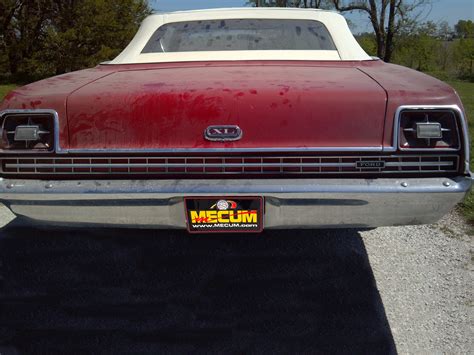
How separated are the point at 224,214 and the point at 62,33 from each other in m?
14.3

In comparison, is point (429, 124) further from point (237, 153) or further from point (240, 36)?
point (240, 36)

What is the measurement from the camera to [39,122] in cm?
251

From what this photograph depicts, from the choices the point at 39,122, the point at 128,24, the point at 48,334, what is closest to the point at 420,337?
the point at 48,334

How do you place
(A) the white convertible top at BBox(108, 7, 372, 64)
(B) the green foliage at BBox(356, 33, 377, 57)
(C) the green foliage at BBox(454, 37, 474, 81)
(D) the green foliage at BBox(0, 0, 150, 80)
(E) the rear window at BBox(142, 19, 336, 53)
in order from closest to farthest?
(A) the white convertible top at BBox(108, 7, 372, 64), (E) the rear window at BBox(142, 19, 336, 53), (D) the green foliage at BBox(0, 0, 150, 80), (C) the green foliage at BBox(454, 37, 474, 81), (B) the green foliage at BBox(356, 33, 377, 57)

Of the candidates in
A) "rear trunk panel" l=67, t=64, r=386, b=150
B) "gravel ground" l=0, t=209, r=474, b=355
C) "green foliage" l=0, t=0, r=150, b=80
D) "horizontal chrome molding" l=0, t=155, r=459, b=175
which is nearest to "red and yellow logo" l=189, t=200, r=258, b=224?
"horizontal chrome molding" l=0, t=155, r=459, b=175

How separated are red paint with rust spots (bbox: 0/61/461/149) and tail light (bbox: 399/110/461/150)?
0.19 ft

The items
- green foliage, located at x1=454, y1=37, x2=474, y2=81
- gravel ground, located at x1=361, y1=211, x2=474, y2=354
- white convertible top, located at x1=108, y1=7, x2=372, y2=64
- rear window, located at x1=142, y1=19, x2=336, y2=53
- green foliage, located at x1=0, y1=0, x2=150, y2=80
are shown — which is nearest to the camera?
gravel ground, located at x1=361, y1=211, x2=474, y2=354

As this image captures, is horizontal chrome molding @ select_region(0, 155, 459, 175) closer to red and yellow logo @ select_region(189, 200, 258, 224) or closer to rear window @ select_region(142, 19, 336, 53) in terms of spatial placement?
red and yellow logo @ select_region(189, 200, 258, 224)

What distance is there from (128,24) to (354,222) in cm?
1473

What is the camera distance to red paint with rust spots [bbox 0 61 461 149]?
2371mm

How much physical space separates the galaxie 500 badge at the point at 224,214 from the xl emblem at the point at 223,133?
0.26 m

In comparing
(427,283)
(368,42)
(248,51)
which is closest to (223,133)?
(248,51)

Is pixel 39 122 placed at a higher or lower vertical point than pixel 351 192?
higher

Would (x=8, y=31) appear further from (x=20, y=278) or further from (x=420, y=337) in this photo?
(x=420, y=337)
